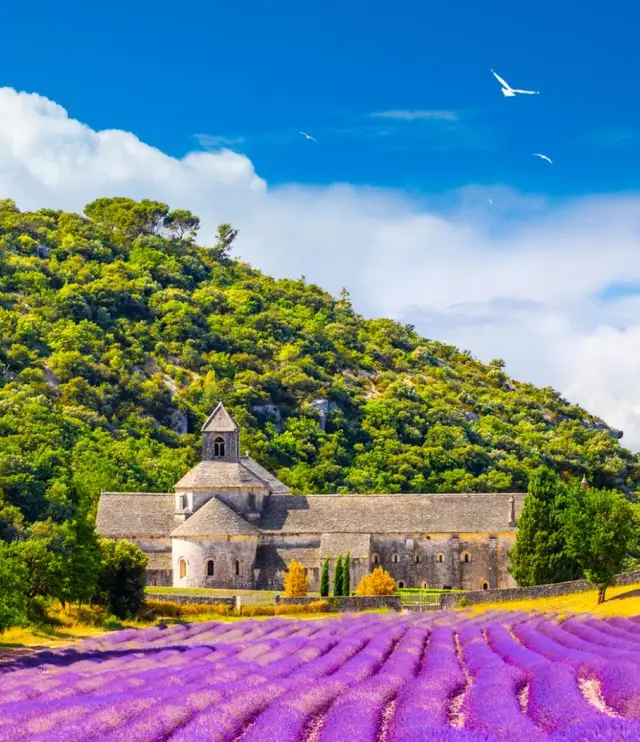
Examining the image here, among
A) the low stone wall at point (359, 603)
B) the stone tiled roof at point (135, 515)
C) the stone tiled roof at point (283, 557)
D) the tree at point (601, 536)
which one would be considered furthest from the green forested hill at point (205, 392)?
the tree at point (601, 536)

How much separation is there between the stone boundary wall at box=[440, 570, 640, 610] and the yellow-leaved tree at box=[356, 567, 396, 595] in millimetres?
6066

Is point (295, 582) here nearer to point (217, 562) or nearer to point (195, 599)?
point (217, 562)

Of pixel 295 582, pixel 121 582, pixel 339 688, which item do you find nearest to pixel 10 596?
pixel 121 582

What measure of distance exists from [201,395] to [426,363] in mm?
64020

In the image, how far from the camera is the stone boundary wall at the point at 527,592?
64.0m

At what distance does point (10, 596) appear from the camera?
42.2 meters

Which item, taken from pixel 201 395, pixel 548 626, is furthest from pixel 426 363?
pixel 548 626

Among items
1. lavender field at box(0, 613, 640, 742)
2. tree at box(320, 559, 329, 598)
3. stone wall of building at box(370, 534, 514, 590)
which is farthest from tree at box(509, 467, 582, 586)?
lavender field at box(0, 613, 640, 742)

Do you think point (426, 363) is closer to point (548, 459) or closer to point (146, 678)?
point (548, 459)

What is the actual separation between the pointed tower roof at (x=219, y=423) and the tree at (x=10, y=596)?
1589 inches

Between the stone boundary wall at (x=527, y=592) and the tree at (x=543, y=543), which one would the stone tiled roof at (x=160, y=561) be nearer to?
the stone boundary wall at (x=527, y=592)

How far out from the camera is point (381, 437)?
5556 inches

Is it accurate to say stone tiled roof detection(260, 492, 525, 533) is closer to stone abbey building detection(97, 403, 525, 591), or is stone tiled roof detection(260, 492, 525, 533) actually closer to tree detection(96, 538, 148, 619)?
stone abbey building detection(97, 403, 525, 591)

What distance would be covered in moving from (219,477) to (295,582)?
13032 mm
